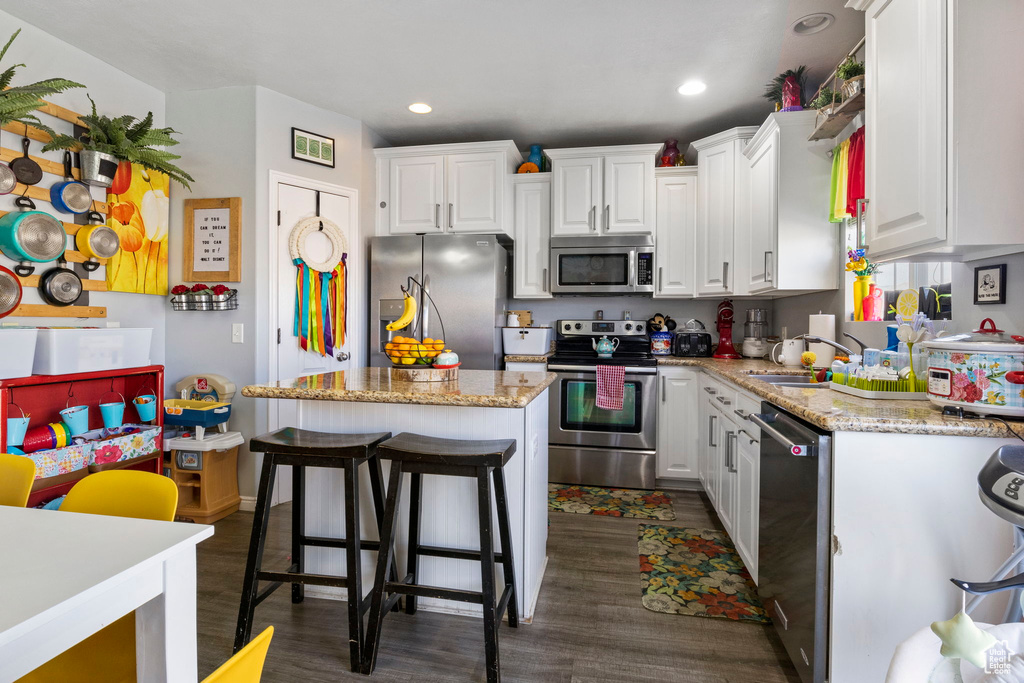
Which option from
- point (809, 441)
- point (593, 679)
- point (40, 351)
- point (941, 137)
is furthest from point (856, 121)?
point (40, 351)

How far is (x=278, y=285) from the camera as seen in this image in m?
3.32

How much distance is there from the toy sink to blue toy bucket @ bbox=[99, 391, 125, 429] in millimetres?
258

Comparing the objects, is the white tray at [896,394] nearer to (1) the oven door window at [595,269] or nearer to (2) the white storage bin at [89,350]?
(1) the oven door window at [595,269]

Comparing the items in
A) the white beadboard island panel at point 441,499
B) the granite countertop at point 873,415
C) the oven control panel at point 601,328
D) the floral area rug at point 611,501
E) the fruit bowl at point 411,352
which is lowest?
the floral area rug at point 611,501

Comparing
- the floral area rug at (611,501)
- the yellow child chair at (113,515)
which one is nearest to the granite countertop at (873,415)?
the floral area rug at (611,501)

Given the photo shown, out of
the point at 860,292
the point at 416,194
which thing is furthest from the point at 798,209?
the point at 416,194

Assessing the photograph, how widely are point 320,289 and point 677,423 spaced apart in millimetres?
2619

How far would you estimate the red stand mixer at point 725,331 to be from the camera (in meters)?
3.89

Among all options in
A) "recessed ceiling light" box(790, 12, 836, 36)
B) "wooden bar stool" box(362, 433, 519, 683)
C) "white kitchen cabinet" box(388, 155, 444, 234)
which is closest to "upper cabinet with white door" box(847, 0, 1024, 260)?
"recessed ceiling light" box(790, 12, 836, 36)

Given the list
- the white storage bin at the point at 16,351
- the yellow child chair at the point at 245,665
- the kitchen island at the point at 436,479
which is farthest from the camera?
the white storage bin at the point at 16,351

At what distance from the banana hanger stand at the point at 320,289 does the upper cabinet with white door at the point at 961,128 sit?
3.14 metres

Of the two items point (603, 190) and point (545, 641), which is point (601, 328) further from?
point (545, 641)

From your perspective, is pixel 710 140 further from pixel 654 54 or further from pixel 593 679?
pixel 593 679

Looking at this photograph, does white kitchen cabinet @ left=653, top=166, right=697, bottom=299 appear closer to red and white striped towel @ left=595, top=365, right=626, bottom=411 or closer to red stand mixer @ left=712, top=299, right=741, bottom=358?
red stand mixer @ left=712, top=299, right=741, bottom=358
